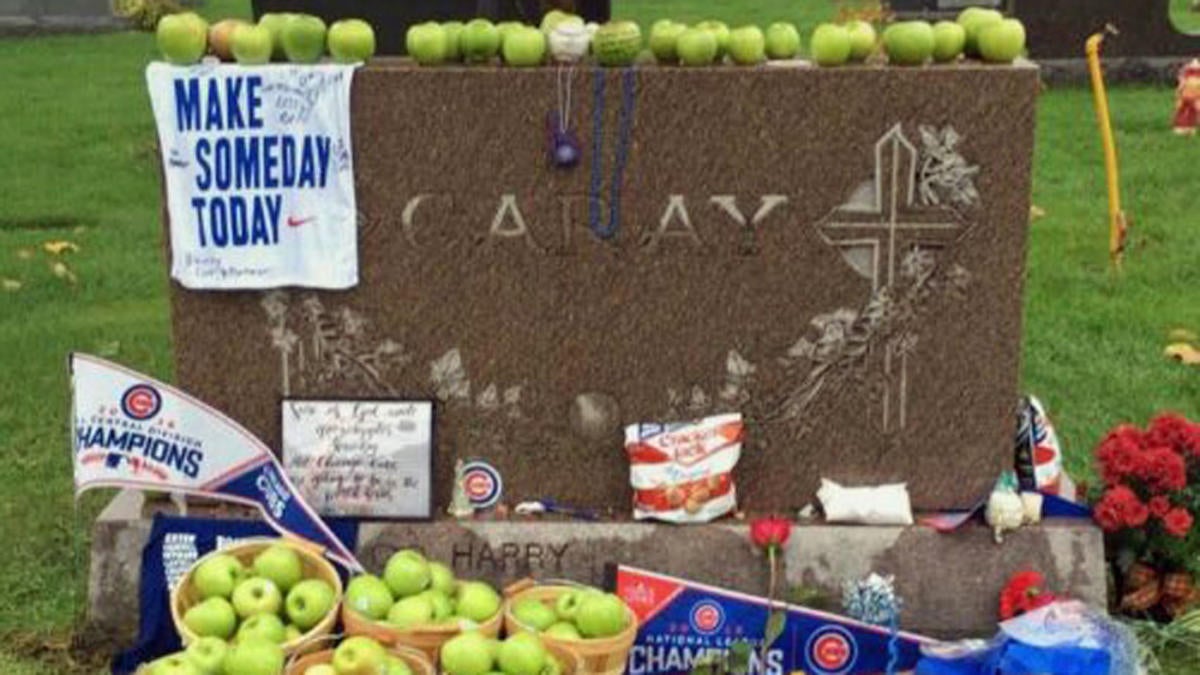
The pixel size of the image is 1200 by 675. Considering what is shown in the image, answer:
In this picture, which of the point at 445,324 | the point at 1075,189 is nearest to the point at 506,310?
the point at 445,324

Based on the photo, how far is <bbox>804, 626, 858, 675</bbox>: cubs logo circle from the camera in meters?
4.49

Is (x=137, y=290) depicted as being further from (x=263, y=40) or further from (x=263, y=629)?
(x=263, y=629)

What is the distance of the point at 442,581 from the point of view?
429 cm

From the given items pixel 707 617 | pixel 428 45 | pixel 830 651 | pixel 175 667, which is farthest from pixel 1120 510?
pixel 175 667

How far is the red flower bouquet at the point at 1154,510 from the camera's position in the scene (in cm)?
461

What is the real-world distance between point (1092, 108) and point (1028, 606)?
9.85m

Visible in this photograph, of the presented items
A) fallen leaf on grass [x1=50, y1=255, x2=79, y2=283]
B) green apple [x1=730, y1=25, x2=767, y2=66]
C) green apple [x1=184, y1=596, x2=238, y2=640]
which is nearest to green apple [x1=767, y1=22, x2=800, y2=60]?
green apple [x1=730, y1=25, x2=767, y2=66]

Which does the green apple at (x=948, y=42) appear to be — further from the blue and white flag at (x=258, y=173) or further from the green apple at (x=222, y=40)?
the green apple at (x=222, y=40)

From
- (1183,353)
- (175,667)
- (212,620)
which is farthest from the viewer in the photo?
(1183,353)

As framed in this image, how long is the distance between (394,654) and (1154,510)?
83.3 inches

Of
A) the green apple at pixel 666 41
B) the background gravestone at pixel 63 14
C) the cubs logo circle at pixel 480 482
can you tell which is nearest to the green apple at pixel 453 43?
the green apple at pixel 666 41

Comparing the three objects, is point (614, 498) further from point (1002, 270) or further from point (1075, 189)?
point (1075, 189)

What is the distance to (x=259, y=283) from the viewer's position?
15.3 ft

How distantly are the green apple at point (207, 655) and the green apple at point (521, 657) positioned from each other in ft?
2.04
